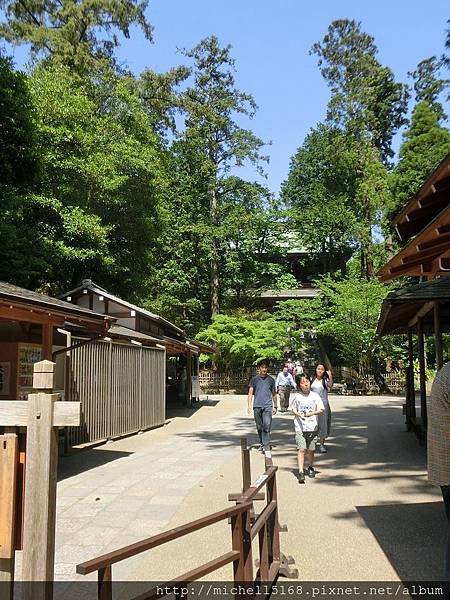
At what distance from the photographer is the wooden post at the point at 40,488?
258 cm

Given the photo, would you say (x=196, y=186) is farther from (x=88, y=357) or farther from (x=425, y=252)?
(x=425, y=252)

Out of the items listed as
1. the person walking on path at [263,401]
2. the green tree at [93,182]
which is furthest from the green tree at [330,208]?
the person walking on path at [263,401]

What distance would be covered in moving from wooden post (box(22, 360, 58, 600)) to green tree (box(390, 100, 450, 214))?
1085 inches

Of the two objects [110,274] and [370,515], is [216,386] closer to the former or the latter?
[110,274]

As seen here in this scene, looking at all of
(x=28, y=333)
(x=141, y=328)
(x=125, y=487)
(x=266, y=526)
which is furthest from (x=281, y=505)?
(x=141, y=328)

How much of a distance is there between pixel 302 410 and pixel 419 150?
77.7 feet

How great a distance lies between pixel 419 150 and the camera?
92.6 feet

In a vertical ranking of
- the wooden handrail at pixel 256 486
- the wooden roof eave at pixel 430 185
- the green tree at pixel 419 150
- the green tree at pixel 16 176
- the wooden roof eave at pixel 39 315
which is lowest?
the wooden handrail at pixel 256 486

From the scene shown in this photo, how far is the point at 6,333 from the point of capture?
9484 mm

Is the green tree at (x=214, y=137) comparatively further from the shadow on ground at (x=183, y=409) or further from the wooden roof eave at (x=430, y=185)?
the wooden roof eave at (x=430, y=185)

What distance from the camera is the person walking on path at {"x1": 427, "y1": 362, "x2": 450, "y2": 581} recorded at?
11.7 ft

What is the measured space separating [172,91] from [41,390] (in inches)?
1290

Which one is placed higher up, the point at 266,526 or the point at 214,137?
the point at 214,137

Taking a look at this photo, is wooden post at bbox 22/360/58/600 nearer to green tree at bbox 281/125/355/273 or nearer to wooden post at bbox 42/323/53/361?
wooden post at bbox 42/323/53/361
